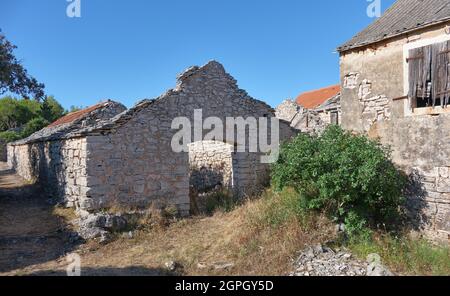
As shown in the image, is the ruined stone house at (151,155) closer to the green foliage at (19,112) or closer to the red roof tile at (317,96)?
the red roof tile at (317,96)

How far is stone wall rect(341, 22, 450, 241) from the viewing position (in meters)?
7.33

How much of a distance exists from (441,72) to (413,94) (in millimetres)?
649

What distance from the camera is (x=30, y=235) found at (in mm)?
8617

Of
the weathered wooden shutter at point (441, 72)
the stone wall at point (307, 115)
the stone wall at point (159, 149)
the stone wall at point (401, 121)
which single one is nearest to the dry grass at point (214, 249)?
the stone wall at point (159, 149)

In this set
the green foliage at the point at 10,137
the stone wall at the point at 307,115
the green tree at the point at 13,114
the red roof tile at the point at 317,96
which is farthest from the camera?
the green tree at the point at 13,114

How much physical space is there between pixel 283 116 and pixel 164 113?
9.22 m

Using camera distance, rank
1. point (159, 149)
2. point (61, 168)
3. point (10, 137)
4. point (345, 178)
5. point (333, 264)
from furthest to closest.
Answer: point (10, 137) → point (61, 168) → point (159, 149) → point (345, 178) → point (333, 264)

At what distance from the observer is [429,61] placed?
7.38m

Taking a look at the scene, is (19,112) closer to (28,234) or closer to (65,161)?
(65,161)

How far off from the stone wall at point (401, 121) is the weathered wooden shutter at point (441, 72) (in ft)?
0.78

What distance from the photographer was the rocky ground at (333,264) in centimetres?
627

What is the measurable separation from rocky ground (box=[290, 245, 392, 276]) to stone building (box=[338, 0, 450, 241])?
6.52 ft

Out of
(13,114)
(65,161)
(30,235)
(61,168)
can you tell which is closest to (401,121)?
(30,235)
